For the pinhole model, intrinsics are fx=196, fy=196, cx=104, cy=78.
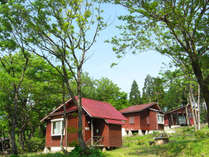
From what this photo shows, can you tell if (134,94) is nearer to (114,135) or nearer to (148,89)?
(148,89)

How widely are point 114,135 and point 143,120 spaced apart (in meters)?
13.9

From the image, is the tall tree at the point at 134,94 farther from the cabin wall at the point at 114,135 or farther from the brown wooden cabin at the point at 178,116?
the cabin wall at the point at 114,135

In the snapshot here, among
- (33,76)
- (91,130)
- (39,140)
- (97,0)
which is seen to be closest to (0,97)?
(33,76)

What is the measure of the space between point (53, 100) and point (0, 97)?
703cm

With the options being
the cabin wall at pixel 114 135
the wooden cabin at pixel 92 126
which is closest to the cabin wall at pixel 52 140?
the wooden cabin at pixel 92 126

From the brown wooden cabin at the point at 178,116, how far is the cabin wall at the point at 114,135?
25.6m

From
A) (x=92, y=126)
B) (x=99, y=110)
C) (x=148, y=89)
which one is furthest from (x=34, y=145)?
(x=148, y=89)

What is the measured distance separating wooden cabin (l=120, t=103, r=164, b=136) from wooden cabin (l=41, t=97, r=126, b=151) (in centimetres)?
1118

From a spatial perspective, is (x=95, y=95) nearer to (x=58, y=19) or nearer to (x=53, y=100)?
(x=53, y=100)

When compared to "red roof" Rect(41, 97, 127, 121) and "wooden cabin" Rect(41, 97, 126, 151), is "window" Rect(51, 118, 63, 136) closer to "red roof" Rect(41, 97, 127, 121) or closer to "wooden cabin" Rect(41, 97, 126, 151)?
"wooden cabin" Rect(41, 97, 126, 151)

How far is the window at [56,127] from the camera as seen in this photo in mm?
22875

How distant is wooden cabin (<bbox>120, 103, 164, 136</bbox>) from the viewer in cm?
3328

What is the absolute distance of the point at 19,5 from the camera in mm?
13320

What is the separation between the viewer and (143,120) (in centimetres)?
3366
